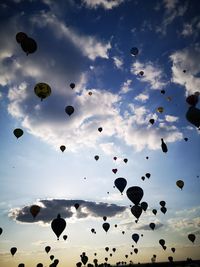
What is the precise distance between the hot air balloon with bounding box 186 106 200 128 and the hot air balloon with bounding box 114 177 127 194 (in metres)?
12.4

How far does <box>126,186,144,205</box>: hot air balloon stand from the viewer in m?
28.3

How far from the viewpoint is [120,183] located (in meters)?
32.6

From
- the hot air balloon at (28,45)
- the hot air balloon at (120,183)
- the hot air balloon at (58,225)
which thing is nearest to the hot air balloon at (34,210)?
the hot air balloon at (58,225)

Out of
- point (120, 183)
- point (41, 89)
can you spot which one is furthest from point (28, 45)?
point (120, 183)

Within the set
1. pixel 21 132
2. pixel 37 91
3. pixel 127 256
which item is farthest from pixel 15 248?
pixel 127 256

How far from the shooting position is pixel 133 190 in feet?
93.5

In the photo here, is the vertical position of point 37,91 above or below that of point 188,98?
above

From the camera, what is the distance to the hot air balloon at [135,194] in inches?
1114

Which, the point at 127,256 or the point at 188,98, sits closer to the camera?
the point at 188,98

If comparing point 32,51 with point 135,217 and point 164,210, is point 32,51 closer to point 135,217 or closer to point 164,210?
point 135,217

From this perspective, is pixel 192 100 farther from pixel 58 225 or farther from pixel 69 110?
pixel 58 225

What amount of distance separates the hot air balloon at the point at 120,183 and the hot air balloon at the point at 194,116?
12406mm

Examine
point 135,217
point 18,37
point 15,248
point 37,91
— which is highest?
point 18,37

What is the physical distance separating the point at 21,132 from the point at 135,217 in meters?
17.0
